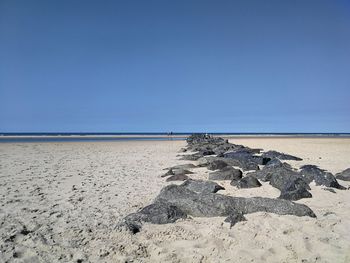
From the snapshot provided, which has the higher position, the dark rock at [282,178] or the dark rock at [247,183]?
the dark rock at [282,178]

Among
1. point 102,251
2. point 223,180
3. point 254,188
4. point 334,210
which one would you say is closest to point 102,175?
point 223,180

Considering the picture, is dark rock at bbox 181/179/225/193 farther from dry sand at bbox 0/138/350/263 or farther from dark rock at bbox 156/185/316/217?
dark rock at bbox 156/185/316/217

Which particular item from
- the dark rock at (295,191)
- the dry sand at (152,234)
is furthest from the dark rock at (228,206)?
the dark rock at (295,191)

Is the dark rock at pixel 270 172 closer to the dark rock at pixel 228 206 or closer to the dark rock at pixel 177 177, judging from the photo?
the dark rock at pixel 177 177

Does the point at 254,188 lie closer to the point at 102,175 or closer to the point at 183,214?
the point at 183,214

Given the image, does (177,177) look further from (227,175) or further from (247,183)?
(247,183)

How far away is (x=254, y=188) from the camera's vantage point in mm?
9234

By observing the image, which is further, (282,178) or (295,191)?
(282,178)

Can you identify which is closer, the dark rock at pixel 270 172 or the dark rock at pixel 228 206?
the dark rock at pixel 228 206

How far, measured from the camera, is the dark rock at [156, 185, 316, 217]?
6559mm

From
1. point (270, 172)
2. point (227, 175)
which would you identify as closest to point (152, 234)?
point (227, 175)

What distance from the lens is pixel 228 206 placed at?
22.2 feet

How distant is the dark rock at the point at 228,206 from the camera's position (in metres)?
6.56

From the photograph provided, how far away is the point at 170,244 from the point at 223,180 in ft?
18.6
